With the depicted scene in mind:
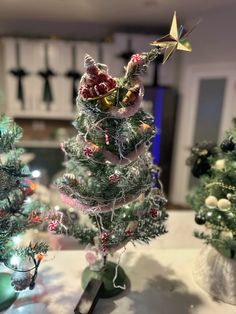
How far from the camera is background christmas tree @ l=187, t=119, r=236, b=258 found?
79cm

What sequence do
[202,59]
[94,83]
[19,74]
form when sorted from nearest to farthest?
[94,83], [202,59], [19,74]

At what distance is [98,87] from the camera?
0.62m

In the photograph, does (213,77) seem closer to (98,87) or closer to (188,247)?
(188,247)

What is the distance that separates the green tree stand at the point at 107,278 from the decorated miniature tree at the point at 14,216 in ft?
0.53

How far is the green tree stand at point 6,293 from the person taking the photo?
753 mm

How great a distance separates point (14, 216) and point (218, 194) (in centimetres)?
60

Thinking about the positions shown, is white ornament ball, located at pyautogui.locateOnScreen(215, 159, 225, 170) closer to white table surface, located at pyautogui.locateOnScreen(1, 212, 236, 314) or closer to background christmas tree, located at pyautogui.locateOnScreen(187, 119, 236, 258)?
background christmas tree, located at pyautogui.locateOnScreen(187, 119, 236, 258)

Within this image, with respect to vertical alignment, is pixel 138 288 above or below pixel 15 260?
below

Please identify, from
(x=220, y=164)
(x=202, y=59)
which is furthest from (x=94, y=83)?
(x=202, y=59)

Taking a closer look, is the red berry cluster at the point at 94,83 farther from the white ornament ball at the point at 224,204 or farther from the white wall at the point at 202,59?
the white wall at the point at 202,59

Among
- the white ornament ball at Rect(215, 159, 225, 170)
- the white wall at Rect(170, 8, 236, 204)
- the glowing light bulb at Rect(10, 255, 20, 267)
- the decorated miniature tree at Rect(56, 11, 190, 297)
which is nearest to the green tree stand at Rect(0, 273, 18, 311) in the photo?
the glowing light bulb at Rect(10, 255, 20, 267)

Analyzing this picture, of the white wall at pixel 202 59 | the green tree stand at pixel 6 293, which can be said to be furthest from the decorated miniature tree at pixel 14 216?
the white wall at pixel 202 59

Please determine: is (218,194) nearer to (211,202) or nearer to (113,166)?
(211,202)

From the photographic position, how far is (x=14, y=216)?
0.77 meters
